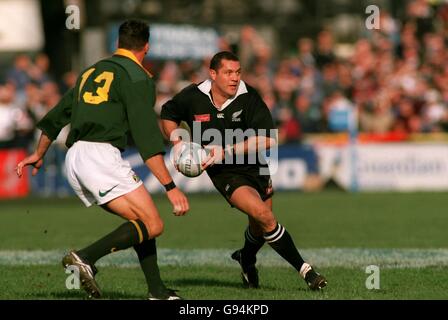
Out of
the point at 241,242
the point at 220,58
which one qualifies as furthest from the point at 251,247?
the point at 241,242

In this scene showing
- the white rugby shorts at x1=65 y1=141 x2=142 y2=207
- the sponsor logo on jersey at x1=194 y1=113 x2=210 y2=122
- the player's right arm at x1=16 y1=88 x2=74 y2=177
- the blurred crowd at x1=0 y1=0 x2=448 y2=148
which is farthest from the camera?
the blurred crowd at x1=0 y1=0 x2=448 y2=148

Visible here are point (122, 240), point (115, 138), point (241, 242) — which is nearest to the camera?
point (122, 240)

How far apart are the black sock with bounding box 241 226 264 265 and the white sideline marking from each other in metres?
1.45

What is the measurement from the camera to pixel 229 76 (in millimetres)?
9969

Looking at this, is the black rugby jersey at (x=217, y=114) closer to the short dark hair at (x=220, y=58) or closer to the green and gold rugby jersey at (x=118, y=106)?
the short dark hair at (x=220, y=58)

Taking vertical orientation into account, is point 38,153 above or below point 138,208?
above

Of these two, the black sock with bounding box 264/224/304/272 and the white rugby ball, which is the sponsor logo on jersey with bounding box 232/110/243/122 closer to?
the white rugby ball

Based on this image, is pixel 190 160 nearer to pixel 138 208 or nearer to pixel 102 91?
pixel 138 208

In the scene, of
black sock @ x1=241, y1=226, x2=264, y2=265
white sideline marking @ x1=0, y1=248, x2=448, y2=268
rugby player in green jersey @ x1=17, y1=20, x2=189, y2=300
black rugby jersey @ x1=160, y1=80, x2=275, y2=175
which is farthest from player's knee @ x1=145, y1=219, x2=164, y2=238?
white sideline marking @ x1=0, y1=248, x2=448, y2=268

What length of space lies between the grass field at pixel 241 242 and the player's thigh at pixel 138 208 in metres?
0.91

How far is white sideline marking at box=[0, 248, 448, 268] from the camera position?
1199cm

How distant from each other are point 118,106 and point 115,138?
252 mm

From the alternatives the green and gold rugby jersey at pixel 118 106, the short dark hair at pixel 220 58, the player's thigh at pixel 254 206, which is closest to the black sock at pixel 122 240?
the green and gold rugby jersey at pixel 118 106

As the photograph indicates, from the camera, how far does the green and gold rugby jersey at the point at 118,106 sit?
8.55m
